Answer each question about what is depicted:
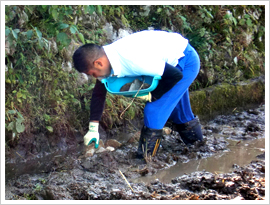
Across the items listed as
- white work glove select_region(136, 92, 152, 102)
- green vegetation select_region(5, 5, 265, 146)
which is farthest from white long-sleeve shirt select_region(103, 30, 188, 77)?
green vegetation select_region(5, 5, 265, 146)

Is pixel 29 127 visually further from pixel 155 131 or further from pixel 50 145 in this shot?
pixel 155 131

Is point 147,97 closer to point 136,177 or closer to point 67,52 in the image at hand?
point 136,177

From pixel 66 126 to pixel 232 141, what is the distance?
1.86m

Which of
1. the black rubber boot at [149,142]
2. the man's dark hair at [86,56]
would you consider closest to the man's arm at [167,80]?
the black rubber boot at [149,142]

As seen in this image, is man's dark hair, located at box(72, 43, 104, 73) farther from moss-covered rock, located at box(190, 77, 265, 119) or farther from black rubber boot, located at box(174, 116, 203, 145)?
moss-covered rock, located at box(190, 77, 265, 119)

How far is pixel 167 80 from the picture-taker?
282 centimetres

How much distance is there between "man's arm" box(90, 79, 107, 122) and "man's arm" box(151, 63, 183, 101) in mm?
470

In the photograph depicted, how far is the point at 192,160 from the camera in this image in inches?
125

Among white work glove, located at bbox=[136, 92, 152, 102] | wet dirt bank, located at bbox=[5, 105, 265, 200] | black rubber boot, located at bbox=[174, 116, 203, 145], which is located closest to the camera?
wet dirt bank, located at bbox=[5, 105, 265, 200]

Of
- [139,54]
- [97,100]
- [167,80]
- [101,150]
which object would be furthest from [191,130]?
[139,54]

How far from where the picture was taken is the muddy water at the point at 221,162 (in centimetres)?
283

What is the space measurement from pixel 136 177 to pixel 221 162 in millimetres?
883

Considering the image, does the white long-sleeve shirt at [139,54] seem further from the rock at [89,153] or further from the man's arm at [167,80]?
the rock at [89,153]

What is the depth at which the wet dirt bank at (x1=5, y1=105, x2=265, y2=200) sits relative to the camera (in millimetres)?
2408
